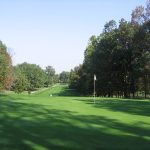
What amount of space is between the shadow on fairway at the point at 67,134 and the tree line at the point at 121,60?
46.3 metres

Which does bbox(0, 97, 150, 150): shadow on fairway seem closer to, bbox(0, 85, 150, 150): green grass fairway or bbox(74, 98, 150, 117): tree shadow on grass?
bbox(0, 85, 150, 150): green grass fairway

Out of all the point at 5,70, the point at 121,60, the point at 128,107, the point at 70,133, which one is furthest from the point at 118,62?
the point at 70,133

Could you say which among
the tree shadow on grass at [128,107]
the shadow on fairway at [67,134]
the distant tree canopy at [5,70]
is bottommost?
the shadow on fairway at [67,134]

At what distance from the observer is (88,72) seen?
8375cm

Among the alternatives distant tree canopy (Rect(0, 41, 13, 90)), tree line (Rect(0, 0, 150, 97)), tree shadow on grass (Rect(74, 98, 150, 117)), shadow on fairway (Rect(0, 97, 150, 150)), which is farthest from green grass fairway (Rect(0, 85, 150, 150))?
distant tree canopy (Rect(0, 41, 13, 90))

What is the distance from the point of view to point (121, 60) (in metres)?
74.2

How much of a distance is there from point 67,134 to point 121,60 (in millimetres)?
61398

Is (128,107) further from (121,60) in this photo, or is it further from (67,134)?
(121,60)

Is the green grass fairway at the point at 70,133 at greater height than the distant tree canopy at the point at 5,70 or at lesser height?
lesser

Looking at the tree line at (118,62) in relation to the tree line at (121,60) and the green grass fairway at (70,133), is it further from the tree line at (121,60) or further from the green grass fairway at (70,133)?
A: the green grass fairway at (70,133)

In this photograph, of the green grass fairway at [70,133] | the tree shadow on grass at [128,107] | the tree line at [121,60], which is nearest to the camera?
the green grass fairway at [70,133]

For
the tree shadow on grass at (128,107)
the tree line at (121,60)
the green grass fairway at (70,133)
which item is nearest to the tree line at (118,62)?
the tree line at (121,60)

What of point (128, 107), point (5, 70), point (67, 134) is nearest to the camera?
point (67, 134)

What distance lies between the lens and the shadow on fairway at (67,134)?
11.8m
